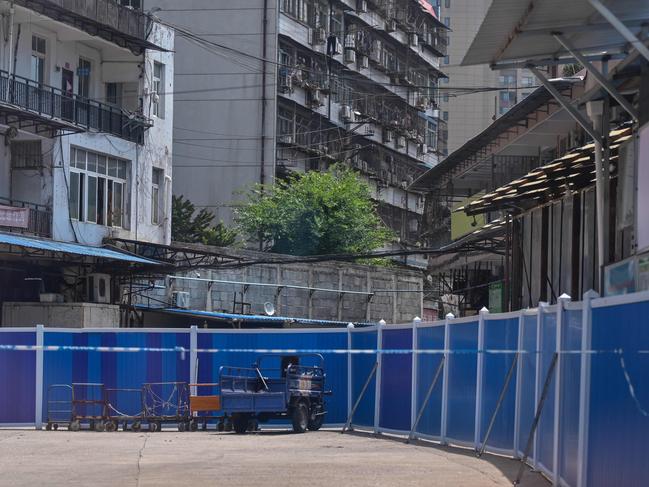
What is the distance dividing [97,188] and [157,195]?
4268mm

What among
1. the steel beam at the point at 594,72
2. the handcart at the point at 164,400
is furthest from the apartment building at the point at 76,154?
the steel beam at the point at 594,72

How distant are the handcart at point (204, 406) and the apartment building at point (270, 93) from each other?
31756mm

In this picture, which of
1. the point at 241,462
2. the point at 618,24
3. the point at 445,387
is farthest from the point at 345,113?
the point at 618,24

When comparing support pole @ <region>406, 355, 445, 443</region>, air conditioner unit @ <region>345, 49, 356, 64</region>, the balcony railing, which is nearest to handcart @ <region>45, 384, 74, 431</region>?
support pole @ <region>406, 355, 445, 443</region>

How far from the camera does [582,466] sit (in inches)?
471

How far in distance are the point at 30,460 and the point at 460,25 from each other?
91.9 meters

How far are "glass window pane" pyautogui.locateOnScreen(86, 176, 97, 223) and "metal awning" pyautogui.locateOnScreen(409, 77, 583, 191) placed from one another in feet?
36.2

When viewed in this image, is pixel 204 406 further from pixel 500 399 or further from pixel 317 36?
pixel 317 36

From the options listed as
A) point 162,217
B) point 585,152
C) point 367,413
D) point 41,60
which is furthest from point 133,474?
point 162,217

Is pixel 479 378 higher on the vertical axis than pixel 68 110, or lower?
lower

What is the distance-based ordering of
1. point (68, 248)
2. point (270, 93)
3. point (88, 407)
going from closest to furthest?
point (88, 407)
point (68, 248)
point (270, 93)

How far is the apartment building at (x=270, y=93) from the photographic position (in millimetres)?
56344

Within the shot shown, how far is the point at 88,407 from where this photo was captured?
25.0m

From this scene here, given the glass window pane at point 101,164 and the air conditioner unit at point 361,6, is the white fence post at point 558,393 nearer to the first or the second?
the glass window pane at point 101,164
